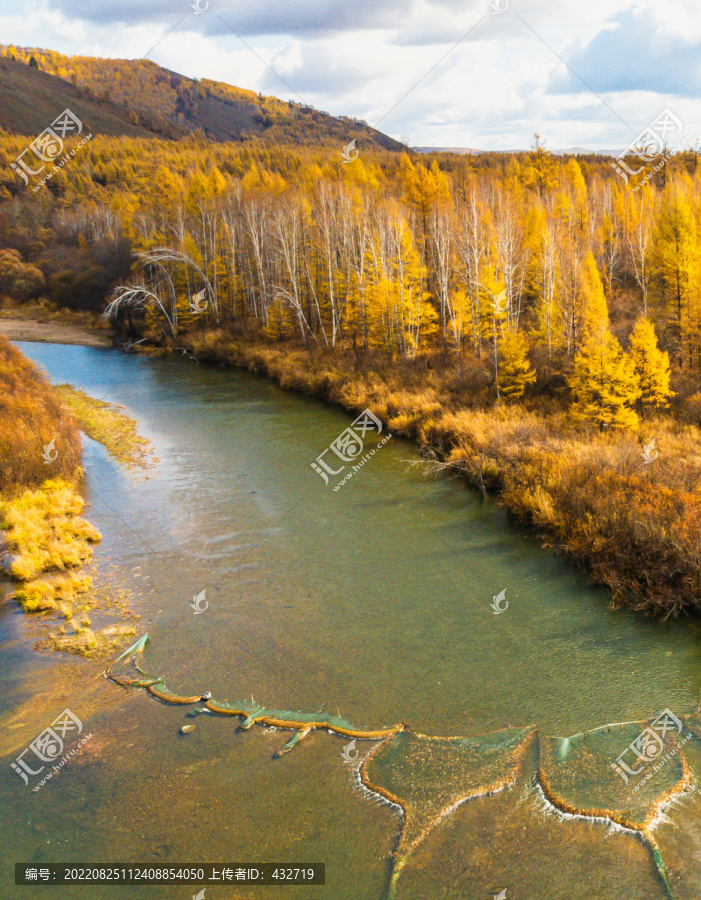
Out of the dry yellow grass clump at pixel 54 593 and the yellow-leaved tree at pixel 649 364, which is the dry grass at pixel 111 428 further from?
the yellow-leaved tree at pixel 649 364

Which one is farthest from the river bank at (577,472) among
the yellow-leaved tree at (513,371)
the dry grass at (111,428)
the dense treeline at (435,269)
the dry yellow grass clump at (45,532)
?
the dry yellow grass clump at (45,532)

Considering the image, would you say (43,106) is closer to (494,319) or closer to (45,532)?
(494,319)

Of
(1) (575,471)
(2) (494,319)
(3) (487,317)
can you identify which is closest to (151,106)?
(3) (487,317)

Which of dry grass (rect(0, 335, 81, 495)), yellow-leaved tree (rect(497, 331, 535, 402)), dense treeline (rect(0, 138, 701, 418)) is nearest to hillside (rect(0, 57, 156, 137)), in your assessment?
dense treeline (rect(0, 138, 701, 418))

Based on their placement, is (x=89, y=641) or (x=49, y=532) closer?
(x=89, y=641)

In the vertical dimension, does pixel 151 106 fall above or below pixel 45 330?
above

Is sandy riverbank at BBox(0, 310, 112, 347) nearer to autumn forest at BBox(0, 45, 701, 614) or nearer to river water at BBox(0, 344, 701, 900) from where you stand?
autumn forest at BBox(0, 45, 701, 614)

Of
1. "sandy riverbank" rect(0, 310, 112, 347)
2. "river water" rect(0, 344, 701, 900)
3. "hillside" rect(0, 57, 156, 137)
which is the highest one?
"hillside" rect(0, 57, 156, 137)

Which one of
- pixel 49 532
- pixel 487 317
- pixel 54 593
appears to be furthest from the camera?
pixel 487 317
